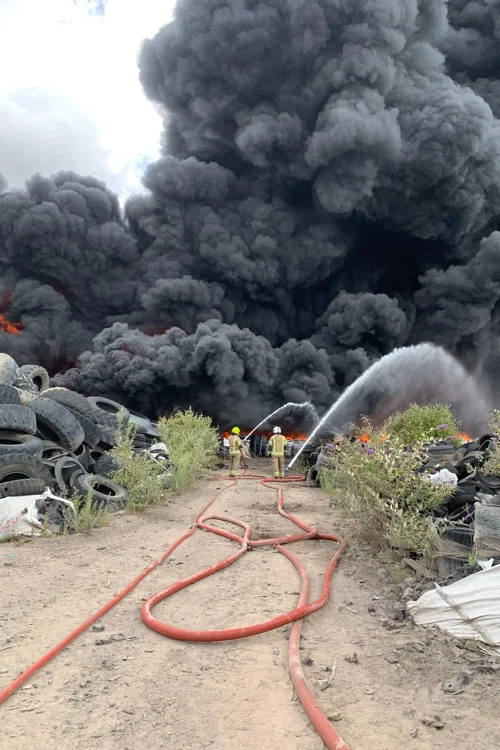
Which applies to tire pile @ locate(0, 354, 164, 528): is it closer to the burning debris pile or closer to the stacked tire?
the stacked tire

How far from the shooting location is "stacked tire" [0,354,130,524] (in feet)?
19.3

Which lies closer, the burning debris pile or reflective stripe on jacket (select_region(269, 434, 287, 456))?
the burning debris pile

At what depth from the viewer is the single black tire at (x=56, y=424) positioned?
7.66m

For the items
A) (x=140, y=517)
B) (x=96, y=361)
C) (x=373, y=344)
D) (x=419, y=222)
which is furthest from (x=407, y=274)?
(x=140, y=517)

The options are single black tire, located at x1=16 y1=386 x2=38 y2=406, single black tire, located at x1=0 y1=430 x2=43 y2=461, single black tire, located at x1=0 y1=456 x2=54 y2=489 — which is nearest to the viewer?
single black tire, located at x1=0 y1=456 x2=54 y2=489

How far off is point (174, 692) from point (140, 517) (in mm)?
4356

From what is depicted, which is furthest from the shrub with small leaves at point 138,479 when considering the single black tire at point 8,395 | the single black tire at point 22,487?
the single black tire at point 8,395

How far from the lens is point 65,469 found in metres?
6.99

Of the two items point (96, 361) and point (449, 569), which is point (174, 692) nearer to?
point (449, 569)

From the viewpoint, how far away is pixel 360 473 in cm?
448

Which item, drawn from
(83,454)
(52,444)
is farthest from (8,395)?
(83,454)

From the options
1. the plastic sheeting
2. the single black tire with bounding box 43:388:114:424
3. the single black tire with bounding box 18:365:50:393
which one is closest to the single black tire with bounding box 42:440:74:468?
the single black tire with bounding box 43:388:114:424

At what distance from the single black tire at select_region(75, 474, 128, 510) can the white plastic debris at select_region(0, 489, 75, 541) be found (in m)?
0.96

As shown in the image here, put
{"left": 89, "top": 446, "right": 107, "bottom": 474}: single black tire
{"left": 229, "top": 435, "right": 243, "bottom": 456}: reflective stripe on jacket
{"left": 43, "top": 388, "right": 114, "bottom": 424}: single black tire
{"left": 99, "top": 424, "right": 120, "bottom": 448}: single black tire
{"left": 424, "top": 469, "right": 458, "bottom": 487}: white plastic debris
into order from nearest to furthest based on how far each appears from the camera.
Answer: {"left": 424, "top": 469, "right": 458, "bottom": 487}: white plastic debris
{"left": 89, "top": 446, "right": 107, "bottom": 474}: single black tire
{"left": 99, "top": 424, "right": 120, "bottom": 448}: single black tire
{"left": 43, "top": 388, "right": 114, "bottom": 424}: single black tire
{"left": 229, "top": 435, "right": 243, "bottom": 456}: reflective stripe on jacket
